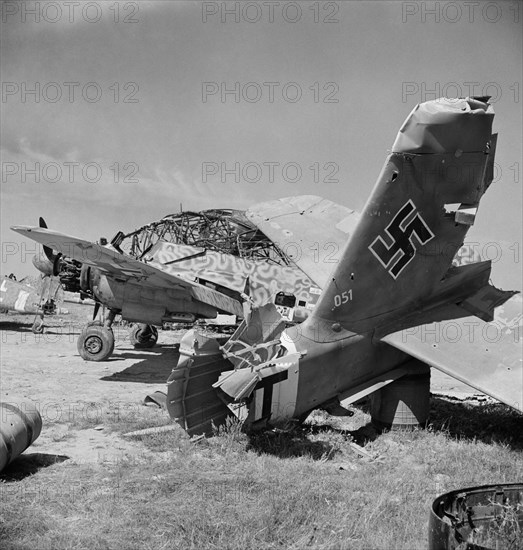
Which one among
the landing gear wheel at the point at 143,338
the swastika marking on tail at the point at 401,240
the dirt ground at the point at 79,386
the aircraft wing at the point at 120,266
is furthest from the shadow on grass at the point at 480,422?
the landing gear wheel at the point at 143,338

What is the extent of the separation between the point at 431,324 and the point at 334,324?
1.42 meters

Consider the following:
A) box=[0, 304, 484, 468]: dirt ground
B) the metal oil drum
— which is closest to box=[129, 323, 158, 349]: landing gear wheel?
box=[0, 304, 484, 468]: dirt ground

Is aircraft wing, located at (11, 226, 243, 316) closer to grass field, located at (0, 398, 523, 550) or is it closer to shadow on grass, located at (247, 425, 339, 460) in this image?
grass field, located at (0, 398, 523, 550)

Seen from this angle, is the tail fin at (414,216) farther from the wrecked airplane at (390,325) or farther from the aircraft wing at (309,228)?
the aircraft wing at (309,228)

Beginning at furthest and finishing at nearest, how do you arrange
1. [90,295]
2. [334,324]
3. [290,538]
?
[90,295]
[334,324]
[290,538]

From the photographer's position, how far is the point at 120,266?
13.4m

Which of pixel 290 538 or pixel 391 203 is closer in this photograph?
pixel 290 538

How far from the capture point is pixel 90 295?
51.1 feet

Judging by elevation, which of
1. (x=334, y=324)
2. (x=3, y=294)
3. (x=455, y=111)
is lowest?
(x=3, y=294)

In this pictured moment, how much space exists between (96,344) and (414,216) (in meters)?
10.3

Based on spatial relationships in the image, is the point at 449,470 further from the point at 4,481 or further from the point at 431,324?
the point at 4,481

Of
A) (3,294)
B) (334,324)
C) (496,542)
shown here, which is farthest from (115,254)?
(3,294)

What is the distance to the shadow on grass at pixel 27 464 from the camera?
6.04 meters

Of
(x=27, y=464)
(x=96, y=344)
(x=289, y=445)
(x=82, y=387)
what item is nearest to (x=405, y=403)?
(x=289, y=445)
